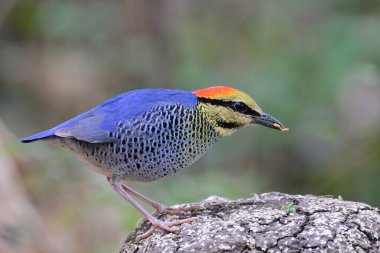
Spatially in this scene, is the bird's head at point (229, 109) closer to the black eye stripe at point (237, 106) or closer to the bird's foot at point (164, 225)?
the black eye stripe at point (237, 106)

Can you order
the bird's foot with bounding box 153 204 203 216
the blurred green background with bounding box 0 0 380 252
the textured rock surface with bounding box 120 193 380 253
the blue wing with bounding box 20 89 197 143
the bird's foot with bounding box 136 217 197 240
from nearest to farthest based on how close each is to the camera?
the textured rock surface with bounding box 120 193 380 253
the bird's foot with bounding box 136 217 197 240
the bird's foot with bounding box 153 204 203 216
the blue wing with bounding box 20 89 197 143
the blurred green background with bounding box 0 0 380 252

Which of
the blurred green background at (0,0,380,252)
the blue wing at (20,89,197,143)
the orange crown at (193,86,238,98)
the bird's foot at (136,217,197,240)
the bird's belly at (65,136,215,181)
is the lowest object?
the bird's foot at (136,217,197,240)

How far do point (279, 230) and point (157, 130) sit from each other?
1.06 meters

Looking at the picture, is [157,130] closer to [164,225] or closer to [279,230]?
[164,225]

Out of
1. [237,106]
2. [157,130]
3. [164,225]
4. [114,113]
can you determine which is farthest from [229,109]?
[164,225]

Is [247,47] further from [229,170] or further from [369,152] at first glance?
[369,152]

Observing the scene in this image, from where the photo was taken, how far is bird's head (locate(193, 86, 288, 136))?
15.3 ft

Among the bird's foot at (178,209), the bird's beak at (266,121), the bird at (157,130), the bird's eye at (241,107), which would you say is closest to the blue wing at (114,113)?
the bird at (157,130)

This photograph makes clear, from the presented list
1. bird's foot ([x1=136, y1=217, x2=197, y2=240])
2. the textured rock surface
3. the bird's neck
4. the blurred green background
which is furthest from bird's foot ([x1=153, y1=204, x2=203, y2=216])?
the blurred green background

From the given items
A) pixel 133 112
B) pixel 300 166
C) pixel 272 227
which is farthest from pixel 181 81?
pixel 272 227

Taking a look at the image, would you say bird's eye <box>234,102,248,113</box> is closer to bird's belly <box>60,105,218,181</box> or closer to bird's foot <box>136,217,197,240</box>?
bird's belly <box>60,105,218,181</box>

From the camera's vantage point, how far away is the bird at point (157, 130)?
4.56 meters

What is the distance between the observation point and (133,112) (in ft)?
15.3

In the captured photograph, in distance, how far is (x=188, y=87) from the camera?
985cm
